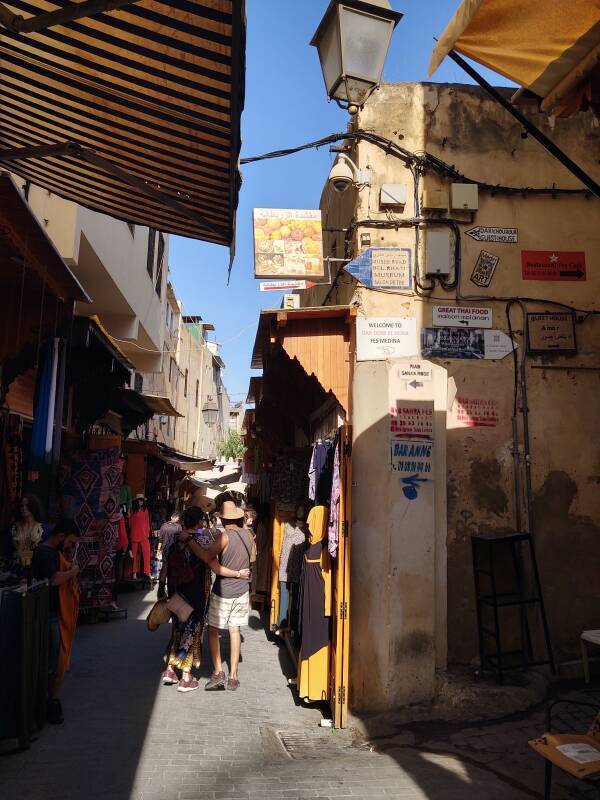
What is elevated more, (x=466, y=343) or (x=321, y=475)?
(x=466, y=343)

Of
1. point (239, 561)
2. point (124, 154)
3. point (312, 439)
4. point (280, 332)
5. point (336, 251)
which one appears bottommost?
point (239, 561)

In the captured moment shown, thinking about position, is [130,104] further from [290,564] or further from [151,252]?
[151,252]

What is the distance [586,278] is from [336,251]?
3.19 m

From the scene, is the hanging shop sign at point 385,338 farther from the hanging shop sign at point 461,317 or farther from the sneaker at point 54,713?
the sneaker at point 54,713

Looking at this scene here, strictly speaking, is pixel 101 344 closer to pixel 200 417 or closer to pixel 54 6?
pixel 54 6

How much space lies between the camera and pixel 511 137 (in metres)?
7.16

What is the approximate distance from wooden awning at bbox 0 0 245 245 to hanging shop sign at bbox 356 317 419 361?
96.4 inches

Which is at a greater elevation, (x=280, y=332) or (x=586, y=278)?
(x=586, y=278)

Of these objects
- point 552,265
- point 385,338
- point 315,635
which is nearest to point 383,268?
point 385,338

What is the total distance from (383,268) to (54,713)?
5.30 metres

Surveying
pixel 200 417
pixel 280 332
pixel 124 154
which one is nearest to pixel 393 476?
pixel 280 332

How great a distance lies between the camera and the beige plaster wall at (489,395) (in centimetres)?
601

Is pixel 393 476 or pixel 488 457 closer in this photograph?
pixel 393 476

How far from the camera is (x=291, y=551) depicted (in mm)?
8266
